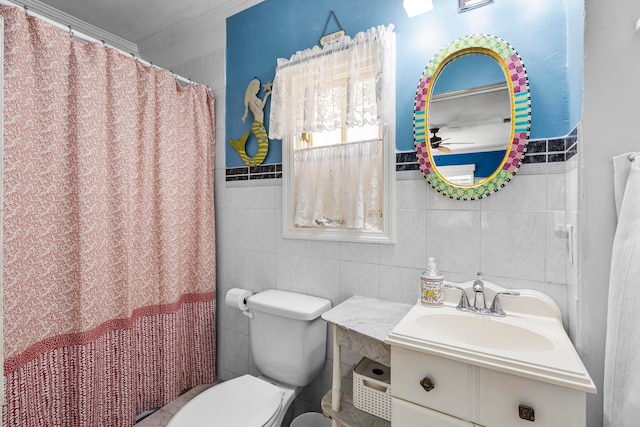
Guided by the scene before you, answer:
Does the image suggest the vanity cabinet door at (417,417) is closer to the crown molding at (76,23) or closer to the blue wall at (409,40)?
the blue wall at (409,40)

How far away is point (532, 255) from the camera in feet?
3.66

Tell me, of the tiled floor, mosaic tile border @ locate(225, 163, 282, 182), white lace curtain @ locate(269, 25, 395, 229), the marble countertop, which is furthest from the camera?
mosaic tile border @ locate(225, 163, 282, 182)

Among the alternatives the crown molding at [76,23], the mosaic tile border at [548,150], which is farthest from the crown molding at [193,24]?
the mosaic tile border at [548,150]

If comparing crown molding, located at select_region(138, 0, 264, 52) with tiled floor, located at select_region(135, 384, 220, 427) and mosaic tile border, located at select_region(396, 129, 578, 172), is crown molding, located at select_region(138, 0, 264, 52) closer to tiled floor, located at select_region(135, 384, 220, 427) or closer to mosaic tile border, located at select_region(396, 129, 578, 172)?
mosaic tile border, located at select_region(396, 129, 578, 172)

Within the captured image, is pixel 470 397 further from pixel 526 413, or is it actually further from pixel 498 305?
pixel 498 305

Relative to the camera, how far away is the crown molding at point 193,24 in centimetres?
187

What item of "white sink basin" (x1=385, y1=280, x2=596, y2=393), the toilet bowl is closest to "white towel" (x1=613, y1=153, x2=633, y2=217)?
"white sink basin" (x1=385, y1=280, x2=596, y2=393)

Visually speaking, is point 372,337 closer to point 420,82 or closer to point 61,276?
point 420,82

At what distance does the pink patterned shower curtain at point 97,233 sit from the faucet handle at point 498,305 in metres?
1.62

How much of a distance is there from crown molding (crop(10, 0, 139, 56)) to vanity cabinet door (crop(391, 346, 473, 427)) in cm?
268

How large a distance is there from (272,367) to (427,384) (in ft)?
2.93

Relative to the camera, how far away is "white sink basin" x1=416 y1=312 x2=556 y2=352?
99cm

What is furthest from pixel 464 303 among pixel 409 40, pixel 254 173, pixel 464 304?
pixel 254 173

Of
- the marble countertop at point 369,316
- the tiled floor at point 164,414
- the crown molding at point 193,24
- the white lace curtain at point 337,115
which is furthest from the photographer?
the crown molding at point 193,24
